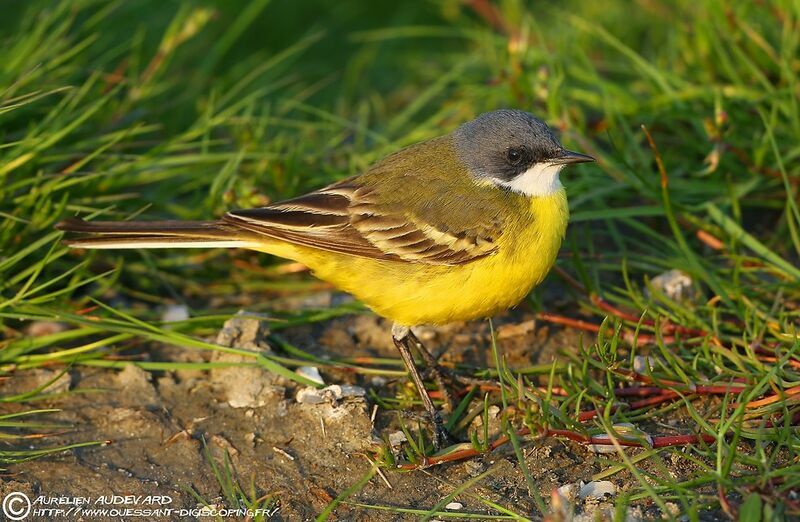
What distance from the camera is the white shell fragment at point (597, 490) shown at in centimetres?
421

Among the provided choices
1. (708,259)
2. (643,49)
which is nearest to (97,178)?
(708,259)

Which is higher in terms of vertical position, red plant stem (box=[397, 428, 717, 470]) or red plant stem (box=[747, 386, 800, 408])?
red plant stem (box=[747, 386, 800, 408])

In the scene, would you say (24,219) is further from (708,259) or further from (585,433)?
(708,259)

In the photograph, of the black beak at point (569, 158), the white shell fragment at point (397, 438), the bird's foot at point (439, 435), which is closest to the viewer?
the bird's foot at point (439, 435)

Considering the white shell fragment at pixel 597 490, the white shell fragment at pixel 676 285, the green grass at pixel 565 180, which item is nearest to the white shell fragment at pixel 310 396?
the green grass at pixel 565 180

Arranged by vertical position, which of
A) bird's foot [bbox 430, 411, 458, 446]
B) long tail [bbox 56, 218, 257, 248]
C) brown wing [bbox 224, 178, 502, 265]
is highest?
brown wing [bbox 224, 178, 502, 265]

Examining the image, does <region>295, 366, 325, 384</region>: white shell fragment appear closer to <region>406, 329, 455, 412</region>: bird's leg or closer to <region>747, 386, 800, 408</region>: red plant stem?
<region>406, 329, 455, 412</region>: bird's leg

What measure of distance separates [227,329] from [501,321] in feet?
5.51

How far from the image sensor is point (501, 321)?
5.95 meters

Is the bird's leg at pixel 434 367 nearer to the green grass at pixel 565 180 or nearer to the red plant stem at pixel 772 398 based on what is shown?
the green grass at pixel 565 180

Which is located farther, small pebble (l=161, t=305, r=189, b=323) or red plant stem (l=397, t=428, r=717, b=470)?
small pebble (l=161, t=305, r=189, b=323)

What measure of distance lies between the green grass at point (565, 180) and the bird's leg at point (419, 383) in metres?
0.18

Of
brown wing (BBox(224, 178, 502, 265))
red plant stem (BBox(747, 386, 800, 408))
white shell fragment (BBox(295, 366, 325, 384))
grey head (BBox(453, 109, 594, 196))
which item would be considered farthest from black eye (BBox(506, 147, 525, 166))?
red plant stem (BBox(747, 386, 800, 408))

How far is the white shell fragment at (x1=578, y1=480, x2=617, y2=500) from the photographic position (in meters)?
4.21
